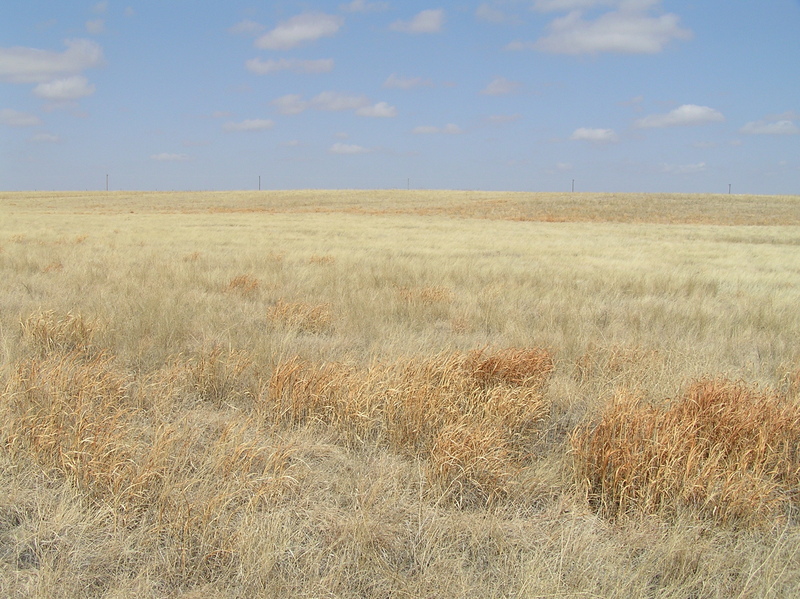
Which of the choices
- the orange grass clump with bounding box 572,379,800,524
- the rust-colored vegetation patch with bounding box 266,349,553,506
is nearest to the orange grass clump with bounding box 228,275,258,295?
the rust-colored vegetation patch with bounding box 266,349,553,506

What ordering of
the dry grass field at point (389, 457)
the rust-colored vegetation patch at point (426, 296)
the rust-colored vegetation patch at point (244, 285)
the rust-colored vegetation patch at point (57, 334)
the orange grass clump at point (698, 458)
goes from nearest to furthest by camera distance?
the dry grass field at point (389, 457) → the orange grass clump at point (698, 458) → the rust-colored vegetation patch at point (57, 334) → the rust-colored vegetation patch at point (426, 296) → the rust-colored vegetation patch at point (244, 285)

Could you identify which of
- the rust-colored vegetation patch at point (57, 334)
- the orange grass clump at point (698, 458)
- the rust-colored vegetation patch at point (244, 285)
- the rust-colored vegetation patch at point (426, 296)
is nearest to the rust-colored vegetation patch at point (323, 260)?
the rust-colored vegetation patch at point (244, 285)

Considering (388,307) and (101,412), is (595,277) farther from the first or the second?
(101,412)

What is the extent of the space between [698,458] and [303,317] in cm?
491

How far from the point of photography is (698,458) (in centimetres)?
337

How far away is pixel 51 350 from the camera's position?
5.53 m

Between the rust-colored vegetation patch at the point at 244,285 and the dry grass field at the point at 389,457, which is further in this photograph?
the rust-colored vegetation patch at the point at 244,285

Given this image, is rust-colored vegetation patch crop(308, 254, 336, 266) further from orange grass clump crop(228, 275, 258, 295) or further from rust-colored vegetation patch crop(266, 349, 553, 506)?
rust-colored vegetation patch crop(266, 349, 553, 506)

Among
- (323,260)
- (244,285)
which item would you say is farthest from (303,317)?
(323,260)

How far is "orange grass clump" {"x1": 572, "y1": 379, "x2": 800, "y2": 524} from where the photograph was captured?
3045 mm

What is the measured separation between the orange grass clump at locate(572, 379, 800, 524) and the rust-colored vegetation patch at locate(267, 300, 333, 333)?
12.7 feet

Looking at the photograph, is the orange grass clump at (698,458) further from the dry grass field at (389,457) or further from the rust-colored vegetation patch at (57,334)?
the rust-colored vegetation patch at (57,334)

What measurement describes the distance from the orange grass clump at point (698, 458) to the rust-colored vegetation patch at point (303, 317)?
387cm

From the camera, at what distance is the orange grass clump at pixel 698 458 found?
9.99 ft
